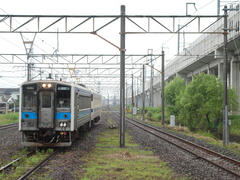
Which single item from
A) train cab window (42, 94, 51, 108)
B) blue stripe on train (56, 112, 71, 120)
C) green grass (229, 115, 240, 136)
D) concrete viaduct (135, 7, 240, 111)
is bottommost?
green grass (229, 115, 240, 136)

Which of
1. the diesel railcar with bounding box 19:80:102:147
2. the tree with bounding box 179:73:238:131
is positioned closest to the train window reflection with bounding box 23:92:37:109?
the diesel railcar with bounding box 19:80:102:147

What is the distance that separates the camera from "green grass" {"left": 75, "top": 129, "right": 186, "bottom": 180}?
811cm

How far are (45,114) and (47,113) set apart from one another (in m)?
0.09

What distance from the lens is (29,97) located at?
40.7ft

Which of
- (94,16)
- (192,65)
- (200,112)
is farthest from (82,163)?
(192,65)

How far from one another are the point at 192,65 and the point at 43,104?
29.5m

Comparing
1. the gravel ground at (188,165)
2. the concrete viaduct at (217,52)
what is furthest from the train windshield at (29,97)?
the concrete viaduct at (217,52)

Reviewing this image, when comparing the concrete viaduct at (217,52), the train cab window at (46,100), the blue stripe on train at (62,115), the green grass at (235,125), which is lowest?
the green grass at (235,125)

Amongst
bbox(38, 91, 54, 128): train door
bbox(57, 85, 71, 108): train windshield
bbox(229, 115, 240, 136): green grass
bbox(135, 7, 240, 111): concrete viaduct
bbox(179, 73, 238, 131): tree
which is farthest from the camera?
bbox(179, 73, 238, 131): tree

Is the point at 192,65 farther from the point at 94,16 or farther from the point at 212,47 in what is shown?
the point at 94,16

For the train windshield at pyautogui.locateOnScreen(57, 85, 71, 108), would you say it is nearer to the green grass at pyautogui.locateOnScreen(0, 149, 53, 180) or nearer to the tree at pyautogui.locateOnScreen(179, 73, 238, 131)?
the green grass at pyautogui.locateOnScreen(0, 149, 53, 180)

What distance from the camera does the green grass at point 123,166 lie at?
319 inches

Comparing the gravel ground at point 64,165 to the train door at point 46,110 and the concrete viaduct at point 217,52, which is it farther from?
the concrete viaduct at point 217,52

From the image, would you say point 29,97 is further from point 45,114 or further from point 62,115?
point 62,115
